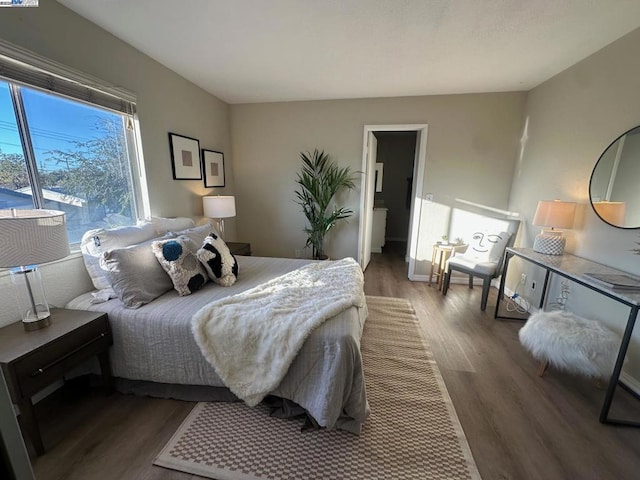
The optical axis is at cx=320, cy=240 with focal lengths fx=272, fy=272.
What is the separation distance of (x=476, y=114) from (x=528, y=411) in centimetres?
320

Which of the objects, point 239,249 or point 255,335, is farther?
point 239,249

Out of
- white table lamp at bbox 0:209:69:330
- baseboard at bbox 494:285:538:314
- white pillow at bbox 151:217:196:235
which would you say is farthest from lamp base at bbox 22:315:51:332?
baseboard at bbox 494:285:538:314

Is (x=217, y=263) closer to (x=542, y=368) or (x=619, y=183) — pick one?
(x=542, y=368)

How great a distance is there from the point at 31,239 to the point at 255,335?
3.82 ft

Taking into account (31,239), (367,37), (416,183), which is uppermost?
(367,37)

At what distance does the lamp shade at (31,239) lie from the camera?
4.05ft

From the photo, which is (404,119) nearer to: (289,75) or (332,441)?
(289,75)

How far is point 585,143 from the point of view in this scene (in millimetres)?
2359

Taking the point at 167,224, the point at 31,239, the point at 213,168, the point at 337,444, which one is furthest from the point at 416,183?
the point at 31,239

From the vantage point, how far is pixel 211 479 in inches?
50.1

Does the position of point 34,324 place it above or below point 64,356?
above

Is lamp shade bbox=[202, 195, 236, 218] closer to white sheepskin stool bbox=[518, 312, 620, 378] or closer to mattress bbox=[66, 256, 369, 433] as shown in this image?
mattress bbox=[66, 256, 369, 433]

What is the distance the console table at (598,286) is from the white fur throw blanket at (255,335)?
1.46 m

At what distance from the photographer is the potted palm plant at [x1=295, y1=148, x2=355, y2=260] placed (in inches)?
146
